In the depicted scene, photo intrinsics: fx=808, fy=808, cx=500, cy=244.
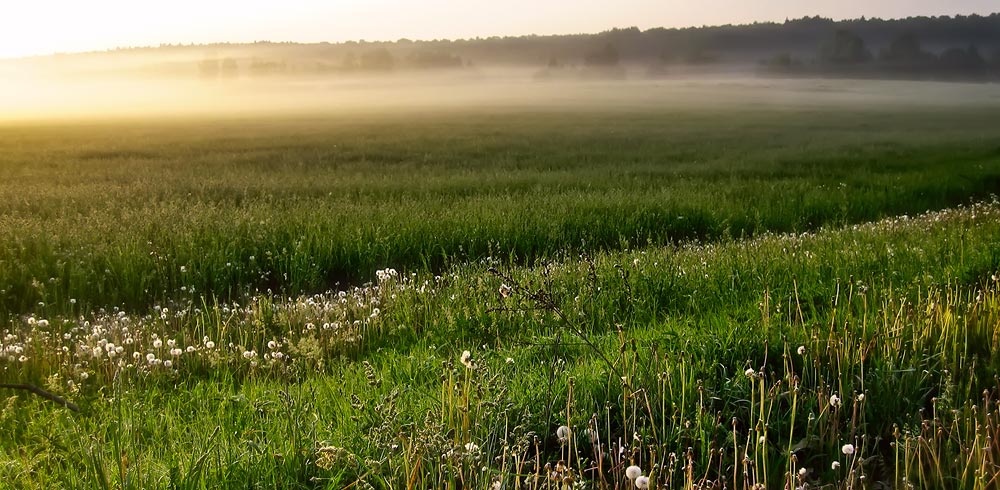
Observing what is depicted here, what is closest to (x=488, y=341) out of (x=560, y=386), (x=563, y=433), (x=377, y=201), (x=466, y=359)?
(x=560, y=386)

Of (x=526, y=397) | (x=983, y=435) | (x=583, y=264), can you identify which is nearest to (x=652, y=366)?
(x=526, y=397)

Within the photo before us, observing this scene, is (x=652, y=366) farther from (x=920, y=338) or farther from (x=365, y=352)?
(x=365, y=352)

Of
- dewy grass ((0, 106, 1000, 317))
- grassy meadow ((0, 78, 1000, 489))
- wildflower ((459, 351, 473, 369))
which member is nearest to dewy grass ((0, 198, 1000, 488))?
grassy meadow ((0, 78, 1000, 489))

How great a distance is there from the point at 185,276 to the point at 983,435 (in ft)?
29.7

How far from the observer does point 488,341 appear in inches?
268

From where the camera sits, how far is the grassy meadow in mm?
4160

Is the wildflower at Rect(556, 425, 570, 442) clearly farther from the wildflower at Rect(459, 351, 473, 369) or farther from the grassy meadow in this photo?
the wildflower at Rect(459, 351, 473, 369)

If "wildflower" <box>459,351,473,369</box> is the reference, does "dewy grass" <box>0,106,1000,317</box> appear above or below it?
below

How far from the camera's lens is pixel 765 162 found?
29.3 m

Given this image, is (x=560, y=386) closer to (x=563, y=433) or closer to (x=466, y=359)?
(x=563, y=433)

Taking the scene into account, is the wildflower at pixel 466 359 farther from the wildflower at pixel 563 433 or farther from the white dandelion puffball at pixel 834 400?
the white dandelion puffball at pixel 834 400

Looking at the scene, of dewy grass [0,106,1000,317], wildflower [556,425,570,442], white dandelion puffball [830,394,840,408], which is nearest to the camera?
wildflower [556,425,570,442]

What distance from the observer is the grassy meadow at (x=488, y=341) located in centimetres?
416

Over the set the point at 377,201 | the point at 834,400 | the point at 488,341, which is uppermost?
the point at 834,400
